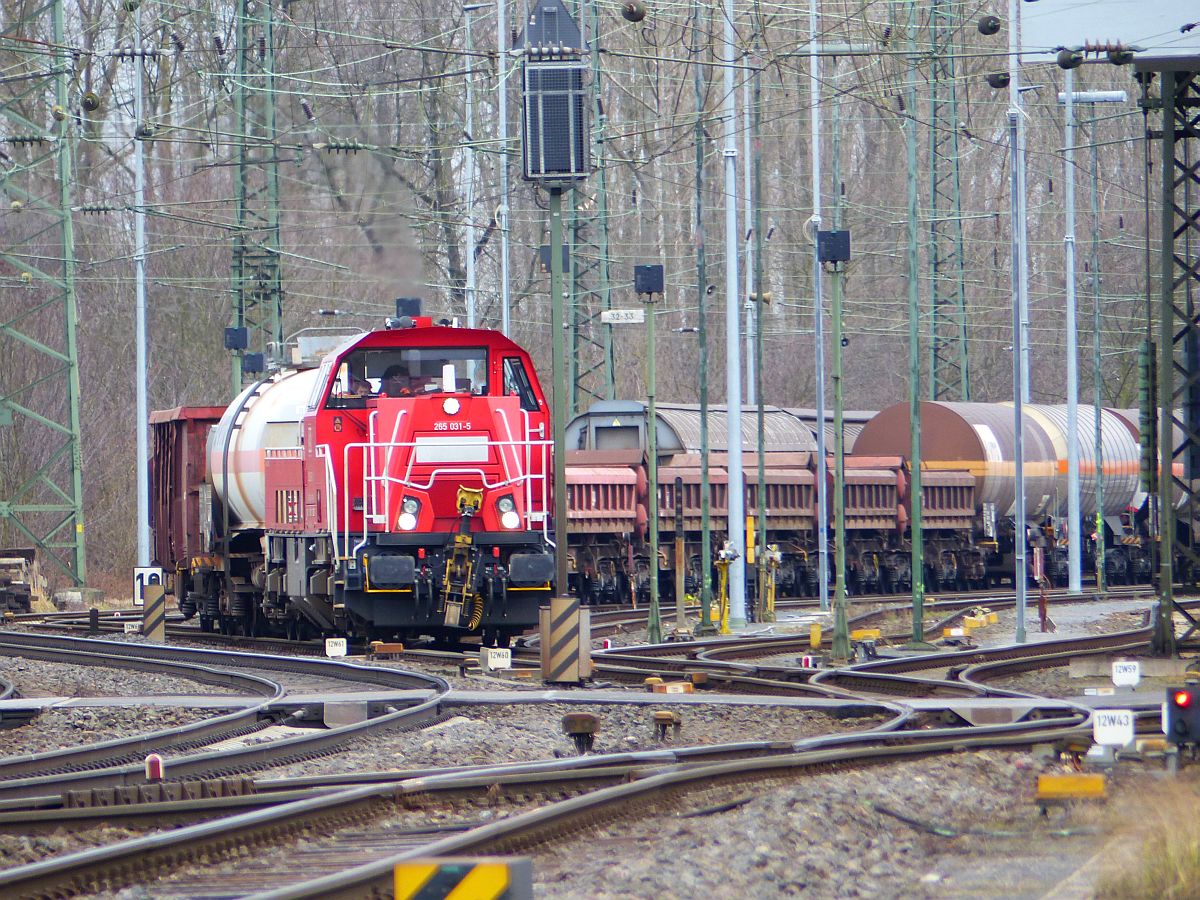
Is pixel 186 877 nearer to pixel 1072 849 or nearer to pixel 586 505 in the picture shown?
pixel 1072 849

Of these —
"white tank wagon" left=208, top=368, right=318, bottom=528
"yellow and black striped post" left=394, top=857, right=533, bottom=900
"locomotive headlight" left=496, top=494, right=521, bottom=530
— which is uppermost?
"white tank wagon" left=208, top=368, right=318, bottom=528

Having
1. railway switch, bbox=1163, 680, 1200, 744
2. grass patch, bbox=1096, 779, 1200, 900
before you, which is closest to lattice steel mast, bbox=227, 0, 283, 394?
railway switch, bbox=1163, 680, 1200, 744

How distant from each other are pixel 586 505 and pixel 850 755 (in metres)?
20.7

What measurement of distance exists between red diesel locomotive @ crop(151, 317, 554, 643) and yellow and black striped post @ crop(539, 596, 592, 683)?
287cm

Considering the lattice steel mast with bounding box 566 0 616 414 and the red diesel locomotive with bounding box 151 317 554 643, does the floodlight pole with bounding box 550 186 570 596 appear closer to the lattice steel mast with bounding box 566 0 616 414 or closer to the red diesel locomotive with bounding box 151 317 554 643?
the red diesel locomotive with bounding box 151 317 554 643

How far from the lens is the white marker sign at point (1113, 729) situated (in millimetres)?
11188

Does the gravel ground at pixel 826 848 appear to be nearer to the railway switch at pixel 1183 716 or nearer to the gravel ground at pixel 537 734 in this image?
the railway switch at pixel 1183 716

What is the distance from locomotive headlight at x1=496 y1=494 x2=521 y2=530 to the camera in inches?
811

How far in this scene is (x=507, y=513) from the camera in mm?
20609

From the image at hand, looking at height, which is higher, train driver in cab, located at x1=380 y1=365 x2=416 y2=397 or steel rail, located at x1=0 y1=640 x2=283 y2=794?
train driver in cab, located at x1=380 y1=365 x2=416 y2=397

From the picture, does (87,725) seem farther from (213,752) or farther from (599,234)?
(599,234)

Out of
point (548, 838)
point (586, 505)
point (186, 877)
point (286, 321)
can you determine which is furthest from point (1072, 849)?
point (286, 321)

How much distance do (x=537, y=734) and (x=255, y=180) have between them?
86.6ft

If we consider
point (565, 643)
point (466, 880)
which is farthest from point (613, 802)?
point (565, 643)
